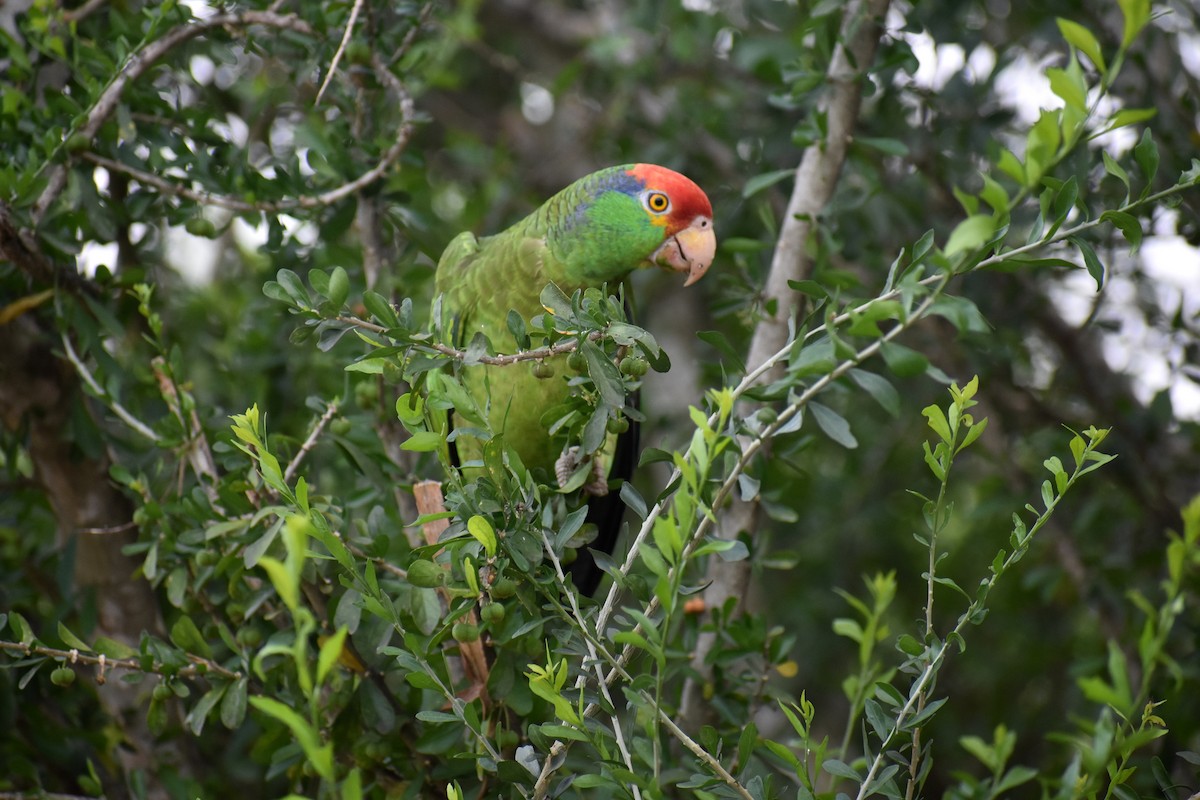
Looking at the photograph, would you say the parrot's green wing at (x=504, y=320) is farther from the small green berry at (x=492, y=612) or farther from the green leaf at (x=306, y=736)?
the green leaf at (x=306, y=736)

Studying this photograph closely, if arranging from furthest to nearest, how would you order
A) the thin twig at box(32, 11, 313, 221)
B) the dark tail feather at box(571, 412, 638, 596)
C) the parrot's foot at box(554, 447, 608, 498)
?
the dark tail feather at box(571, 412, 638, 596)
the thin twig at box(32, 11, 313, 221)
the parrot's foot at box(554, 447, 608, 498)

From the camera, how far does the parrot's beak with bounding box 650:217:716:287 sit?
163 cm

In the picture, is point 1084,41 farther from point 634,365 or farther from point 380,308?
point 380,308

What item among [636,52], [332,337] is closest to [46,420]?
[332,337]

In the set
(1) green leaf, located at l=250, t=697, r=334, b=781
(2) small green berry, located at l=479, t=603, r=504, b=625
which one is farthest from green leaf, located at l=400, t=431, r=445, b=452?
(1) green leaf, located at l=250, t=697, r=334, b=781

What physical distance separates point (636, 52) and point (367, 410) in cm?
214

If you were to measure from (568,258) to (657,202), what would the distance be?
7.2 inches

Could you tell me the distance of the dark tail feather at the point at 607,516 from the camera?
1.89 metres

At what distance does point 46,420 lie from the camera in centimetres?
160

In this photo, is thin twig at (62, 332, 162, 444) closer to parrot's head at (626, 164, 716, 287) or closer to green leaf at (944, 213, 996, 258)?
parrot's head at (626, 164, 716, 287)

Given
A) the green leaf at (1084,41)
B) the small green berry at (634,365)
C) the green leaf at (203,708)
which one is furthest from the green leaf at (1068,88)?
the green leaf at (203,708)

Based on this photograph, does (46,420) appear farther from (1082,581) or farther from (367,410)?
(1082,581)

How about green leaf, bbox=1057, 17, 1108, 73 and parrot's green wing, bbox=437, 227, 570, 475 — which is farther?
parrot's green wing, bbox=437, 227, 570, 475

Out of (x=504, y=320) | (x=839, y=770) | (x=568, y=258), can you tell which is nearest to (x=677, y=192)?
(x=568, y=258)
